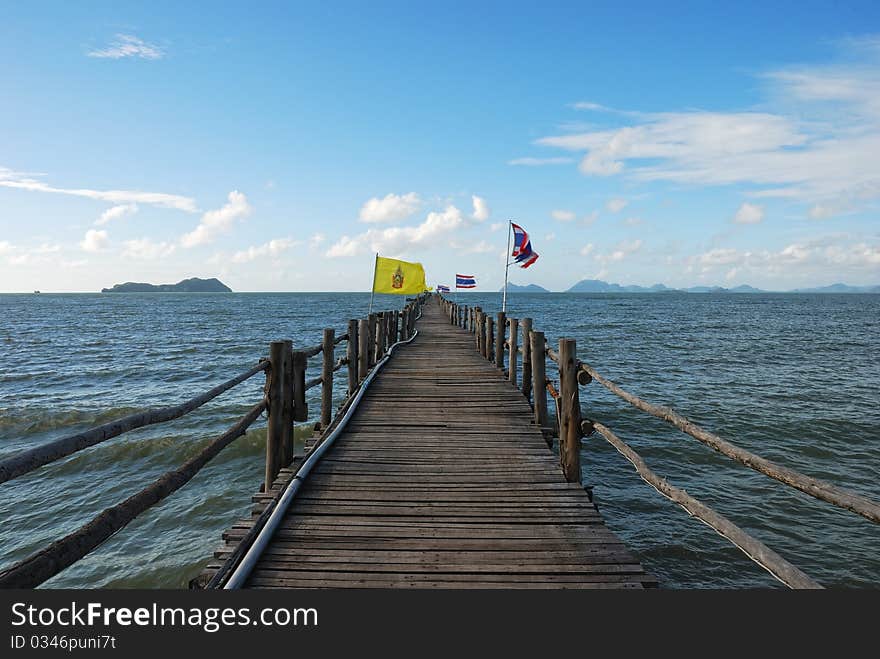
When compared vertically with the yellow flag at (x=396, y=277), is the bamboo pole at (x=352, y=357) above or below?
below

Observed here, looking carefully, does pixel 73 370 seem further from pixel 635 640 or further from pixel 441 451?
pixel 635 640

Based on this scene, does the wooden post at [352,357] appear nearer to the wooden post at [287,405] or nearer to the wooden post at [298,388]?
the wooden post at [298,388]

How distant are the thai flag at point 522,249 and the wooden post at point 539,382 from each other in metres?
9.32

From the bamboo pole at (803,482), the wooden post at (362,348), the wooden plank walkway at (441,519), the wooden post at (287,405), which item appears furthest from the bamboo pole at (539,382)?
the wooden post at (362,348)

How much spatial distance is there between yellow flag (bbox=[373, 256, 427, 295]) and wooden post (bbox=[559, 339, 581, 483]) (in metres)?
9.52

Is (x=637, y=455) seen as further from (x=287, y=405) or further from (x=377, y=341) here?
(x=377, y=341)

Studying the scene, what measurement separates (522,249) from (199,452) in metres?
14.0

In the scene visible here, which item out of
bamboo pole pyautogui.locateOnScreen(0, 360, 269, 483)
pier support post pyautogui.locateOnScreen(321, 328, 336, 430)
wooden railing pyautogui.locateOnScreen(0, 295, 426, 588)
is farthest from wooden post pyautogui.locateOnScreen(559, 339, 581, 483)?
pier support post pyautogui.locateOnScreen(321, 328, 336, 430)

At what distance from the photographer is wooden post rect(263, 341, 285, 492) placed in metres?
5.12

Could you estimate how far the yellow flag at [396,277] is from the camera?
14953mm

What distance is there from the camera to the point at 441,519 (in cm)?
417

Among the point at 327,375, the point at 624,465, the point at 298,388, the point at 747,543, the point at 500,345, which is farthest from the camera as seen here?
the point at 500,345

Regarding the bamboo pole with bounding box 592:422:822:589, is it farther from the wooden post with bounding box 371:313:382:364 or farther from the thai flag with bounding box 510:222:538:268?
the thai flag with bounding box 510:222:538:268

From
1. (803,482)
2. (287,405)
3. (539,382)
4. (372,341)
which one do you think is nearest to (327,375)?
(287,405)
